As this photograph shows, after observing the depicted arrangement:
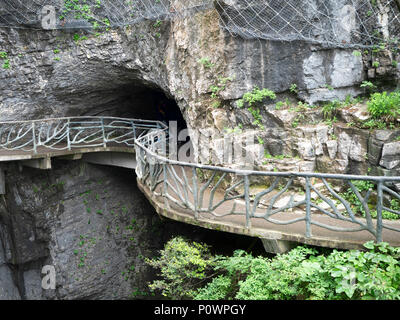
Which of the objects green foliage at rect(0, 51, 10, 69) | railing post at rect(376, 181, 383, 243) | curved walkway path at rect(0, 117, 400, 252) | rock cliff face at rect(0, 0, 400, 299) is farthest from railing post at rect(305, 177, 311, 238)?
green foliage at rect(0, 51, 10, 69)

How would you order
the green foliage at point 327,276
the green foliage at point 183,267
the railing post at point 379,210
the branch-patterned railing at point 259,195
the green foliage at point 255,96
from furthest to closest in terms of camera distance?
the green foliage at point 255,96
the green foliage at point 183,267
the branch-patterned railing at point 259,195
the railing post at point 379,210
the green foliage at point 327,276

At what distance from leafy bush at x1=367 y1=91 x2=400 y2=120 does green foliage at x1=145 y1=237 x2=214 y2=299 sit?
390 cm

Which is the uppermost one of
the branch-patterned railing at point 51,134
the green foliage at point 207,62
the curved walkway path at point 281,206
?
the green foliage at point 207,62

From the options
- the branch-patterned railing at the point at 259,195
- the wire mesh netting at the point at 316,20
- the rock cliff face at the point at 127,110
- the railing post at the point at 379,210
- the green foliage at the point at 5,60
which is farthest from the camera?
the green foliage at the point at 5,60

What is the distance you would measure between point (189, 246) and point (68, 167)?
6298 mm

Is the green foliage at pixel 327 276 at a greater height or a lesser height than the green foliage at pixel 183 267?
greater

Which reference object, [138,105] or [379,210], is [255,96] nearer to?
[379,210]

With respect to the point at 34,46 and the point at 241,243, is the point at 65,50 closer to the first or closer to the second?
the point at 34,46

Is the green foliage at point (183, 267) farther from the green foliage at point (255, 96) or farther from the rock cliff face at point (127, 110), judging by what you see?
the green foliage at point (255, 96)

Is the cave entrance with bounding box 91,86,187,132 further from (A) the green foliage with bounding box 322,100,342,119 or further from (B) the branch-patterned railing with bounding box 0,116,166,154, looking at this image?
(A) the green foliage with bounding box 322,100,342,119

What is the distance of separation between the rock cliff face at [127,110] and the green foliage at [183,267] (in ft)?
7.65

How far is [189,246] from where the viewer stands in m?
5.80

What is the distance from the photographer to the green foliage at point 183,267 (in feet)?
17.8

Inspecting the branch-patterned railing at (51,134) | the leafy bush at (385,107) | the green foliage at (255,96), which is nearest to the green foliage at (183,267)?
the green foliage at (255,96)
